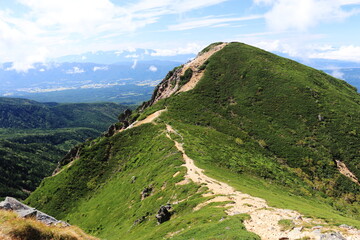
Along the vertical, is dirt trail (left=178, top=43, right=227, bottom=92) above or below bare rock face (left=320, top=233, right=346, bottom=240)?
above

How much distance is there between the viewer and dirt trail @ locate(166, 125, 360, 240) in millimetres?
20875

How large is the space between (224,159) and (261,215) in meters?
26.9

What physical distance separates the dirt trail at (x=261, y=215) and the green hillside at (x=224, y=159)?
1.48 metres

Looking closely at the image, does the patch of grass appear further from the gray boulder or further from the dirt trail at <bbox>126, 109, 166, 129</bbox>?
the dirt trail at <bbox>126, 109, 166, 129</bbox>

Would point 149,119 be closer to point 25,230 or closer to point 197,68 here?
point 197,68

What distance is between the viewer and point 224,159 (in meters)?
53.4

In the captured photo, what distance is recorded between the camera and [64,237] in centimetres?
1633

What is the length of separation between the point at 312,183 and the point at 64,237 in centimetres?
5719

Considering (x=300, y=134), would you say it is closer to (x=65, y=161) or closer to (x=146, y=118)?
(x=146, y=118)

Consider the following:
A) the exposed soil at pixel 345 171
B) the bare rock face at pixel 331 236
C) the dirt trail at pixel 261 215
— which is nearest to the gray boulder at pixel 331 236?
the bare rock face at pixel 331 236

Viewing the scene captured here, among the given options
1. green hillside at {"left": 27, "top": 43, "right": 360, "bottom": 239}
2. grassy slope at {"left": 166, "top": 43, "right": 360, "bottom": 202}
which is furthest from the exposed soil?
grassy slope at {"left": 166, "top": 43, "right": 360, "bottom": 202}

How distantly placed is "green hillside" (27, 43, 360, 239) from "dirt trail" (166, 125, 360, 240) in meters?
1.48

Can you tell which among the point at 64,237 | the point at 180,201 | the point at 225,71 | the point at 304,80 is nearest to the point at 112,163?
the point at 180,201

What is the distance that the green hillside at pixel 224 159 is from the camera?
35.4 meters
